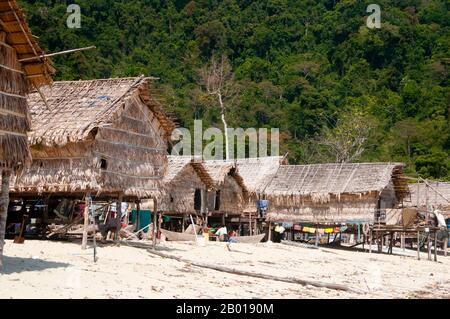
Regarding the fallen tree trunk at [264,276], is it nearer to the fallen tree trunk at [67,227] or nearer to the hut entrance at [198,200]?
the fallen tree trunk at [67,227]

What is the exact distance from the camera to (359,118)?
163 ft

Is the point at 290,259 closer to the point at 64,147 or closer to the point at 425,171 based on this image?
the point at 64,147

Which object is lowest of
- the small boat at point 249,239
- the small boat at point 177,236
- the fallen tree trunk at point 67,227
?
the small boat at point 249,239

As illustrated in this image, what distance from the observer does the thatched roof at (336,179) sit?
97.4ft

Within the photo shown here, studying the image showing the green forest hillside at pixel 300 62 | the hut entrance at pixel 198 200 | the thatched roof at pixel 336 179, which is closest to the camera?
the thatched roof at pixel 336 179

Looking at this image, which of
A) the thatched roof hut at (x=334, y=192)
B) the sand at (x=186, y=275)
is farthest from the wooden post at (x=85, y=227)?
the thatched roof hut at (x=334, y=192)

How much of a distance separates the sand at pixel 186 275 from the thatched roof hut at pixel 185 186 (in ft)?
18.2

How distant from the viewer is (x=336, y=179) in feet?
101

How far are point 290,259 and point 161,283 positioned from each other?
380 inches

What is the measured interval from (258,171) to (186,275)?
815 inches

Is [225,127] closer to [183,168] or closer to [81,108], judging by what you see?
[183,168]

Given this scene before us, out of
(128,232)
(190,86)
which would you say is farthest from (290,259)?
(190,86)

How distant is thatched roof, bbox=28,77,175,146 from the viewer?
18.5 meters

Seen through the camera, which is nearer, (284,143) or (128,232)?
(128,232)
